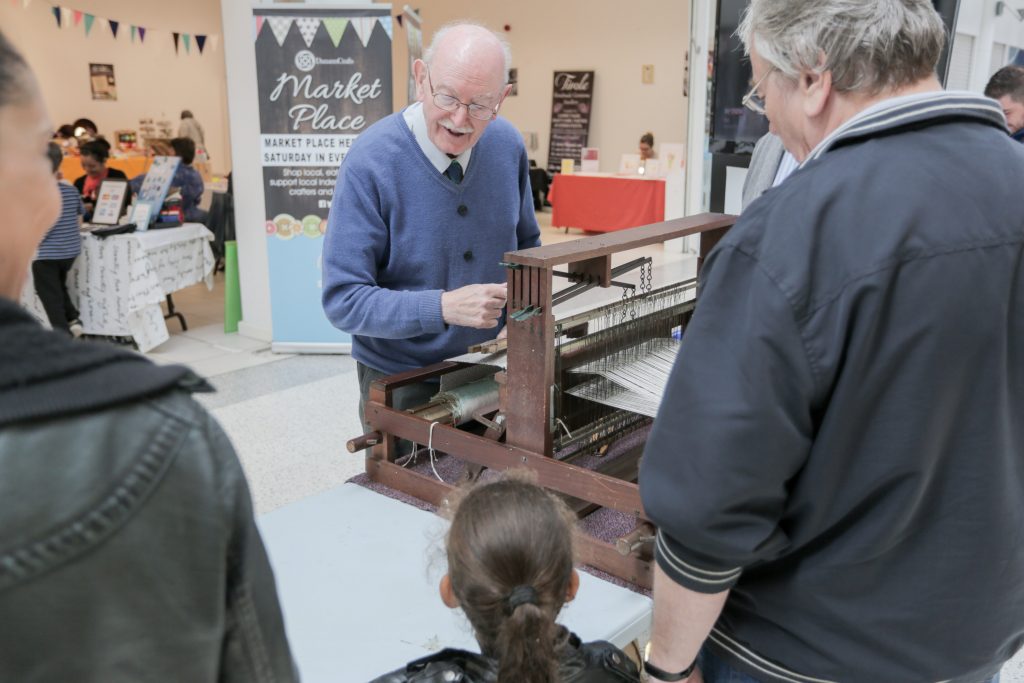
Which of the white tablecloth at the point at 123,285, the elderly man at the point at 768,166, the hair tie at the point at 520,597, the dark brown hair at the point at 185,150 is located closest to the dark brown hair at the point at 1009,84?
the elderly man at the point at 768,166

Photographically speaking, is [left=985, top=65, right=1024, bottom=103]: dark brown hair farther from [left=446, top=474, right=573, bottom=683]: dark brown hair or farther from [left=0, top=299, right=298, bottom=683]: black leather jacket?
[left=0, top=299, right=298, bottom=683]: black leather jacket

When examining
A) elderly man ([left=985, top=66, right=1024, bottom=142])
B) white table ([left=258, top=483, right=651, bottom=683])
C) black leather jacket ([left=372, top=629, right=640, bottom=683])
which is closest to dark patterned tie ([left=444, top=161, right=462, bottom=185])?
white table ([left=258, top=483, right=651, bottom=683])

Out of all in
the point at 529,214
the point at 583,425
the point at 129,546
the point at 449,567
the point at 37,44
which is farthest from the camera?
the point at 37,44

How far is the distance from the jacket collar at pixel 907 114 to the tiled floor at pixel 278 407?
66.9 inches

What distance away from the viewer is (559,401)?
5.01 ft

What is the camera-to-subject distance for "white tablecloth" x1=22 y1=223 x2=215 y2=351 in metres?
5.07

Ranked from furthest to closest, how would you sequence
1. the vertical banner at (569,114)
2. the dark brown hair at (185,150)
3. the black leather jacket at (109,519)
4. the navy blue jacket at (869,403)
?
the vertical banner at (569,114) → the dark brown hair at (185,150) → the navy blue jacket at (869,403) → the black leather jacket at (109,519)

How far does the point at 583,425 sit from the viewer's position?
1.64 metres

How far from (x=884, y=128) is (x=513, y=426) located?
0.82 meters

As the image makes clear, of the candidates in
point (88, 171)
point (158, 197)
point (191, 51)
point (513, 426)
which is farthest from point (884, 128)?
point (191, 51)

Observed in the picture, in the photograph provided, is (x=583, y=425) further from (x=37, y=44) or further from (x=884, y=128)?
(x=37, y=44)

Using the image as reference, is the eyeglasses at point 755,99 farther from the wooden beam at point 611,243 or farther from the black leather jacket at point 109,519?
the black leather jacket at point 109,519

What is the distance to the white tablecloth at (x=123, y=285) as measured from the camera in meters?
5.07

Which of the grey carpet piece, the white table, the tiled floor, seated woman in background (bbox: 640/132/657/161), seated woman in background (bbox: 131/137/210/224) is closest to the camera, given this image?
the white table
